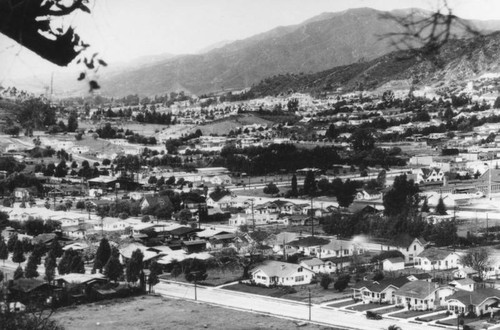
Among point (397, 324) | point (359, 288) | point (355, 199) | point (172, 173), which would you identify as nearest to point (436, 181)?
point (355, 199)

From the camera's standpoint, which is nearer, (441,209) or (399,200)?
(399,200)

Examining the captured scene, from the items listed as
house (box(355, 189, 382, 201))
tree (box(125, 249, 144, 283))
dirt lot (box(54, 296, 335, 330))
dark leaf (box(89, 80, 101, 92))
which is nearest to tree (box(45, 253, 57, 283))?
dirt lot (box(54, 296, 335, 330))

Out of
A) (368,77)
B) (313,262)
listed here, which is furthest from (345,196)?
(368,77)

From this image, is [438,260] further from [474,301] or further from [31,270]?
[31,270]

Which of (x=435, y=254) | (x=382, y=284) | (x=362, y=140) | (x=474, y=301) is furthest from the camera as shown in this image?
(x=362, y=140)

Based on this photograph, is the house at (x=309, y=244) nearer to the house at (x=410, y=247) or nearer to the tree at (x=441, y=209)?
the house at (x=410, y=247)

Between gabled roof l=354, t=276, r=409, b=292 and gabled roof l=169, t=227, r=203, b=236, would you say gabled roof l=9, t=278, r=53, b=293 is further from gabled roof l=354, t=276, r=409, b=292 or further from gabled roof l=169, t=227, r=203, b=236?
gabled roof l=169, t=227, r=203, b=236
